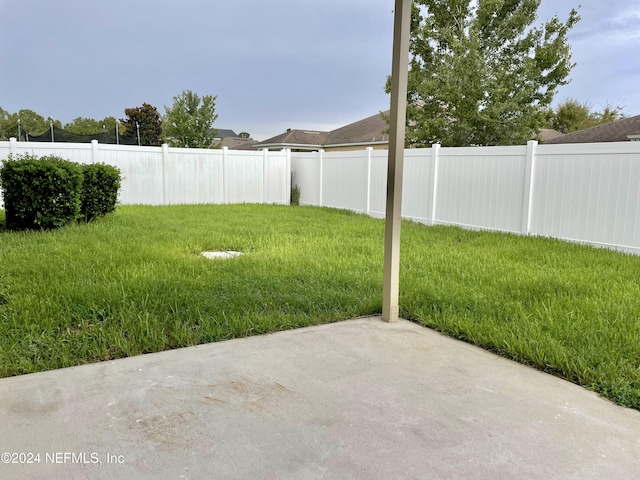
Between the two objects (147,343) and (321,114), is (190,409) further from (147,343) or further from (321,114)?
(321,114)

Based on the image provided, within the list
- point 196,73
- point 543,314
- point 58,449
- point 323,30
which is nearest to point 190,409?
point 58,449

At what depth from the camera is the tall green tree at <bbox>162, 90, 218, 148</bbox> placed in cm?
2211

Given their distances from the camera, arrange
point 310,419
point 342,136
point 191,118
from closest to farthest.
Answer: point 310,419 < point 191,118 < point 342,136

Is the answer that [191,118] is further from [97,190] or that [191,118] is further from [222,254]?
[222,254]

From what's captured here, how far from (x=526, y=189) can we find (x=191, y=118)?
1778cm

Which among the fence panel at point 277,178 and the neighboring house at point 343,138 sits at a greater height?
the neighboring house at point 343,138

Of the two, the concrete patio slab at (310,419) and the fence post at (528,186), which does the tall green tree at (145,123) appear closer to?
the fence post at (528,186)

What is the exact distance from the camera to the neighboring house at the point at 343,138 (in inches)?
895

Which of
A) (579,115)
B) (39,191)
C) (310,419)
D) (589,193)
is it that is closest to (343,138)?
(579,115)

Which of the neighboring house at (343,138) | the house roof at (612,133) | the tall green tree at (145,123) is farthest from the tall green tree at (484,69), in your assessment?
the tall green tree at (145,123)

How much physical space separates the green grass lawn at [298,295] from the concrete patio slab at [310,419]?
260 mm

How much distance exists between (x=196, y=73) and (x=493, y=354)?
65.0 feet

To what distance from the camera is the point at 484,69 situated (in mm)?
13164

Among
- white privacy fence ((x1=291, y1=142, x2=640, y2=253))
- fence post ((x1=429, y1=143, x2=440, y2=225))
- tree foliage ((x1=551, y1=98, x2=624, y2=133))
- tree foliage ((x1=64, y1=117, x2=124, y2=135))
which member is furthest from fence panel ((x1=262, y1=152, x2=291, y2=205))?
tree foliage ((x1=64, y1=117, x2=124, y2=135))
